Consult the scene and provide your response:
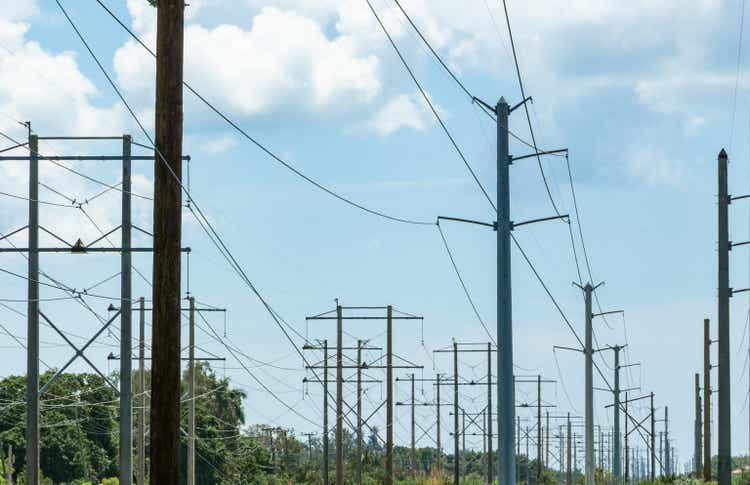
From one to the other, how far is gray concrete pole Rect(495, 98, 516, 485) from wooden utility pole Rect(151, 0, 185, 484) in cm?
1072

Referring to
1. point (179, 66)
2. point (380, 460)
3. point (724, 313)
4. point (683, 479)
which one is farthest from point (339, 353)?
point (380, 460)

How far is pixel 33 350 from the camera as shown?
29.4 metres

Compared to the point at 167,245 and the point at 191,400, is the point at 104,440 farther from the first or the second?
the point at 167,245

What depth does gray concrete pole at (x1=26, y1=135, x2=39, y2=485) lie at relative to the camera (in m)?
29.0

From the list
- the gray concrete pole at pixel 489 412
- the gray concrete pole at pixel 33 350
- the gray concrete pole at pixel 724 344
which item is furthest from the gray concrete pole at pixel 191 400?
the gray concrete pole at pixel 489 412

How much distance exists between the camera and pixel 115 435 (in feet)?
343

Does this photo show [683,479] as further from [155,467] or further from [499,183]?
[155,467]

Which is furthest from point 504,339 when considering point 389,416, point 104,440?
point 104,440

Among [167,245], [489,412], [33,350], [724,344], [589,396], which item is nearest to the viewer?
[167,245]

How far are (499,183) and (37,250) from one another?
9349 mm

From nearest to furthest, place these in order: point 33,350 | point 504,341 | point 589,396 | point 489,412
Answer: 1. point 504,341
2. point 33,350
3. point 589,396
4. point 489,412

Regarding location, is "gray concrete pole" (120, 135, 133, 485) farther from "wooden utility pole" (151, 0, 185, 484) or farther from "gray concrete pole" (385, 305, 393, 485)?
"gray concrete pole" (385, 305, 393, 485)

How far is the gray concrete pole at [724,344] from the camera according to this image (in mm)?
30047

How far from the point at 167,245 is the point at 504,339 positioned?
36.8ft
